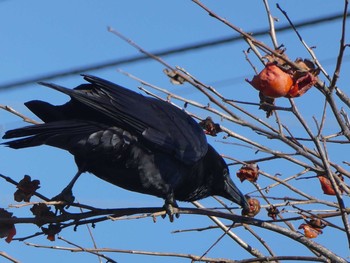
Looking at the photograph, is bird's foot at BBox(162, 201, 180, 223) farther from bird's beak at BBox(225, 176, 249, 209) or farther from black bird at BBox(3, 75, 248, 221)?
bird's beak at BBox(225, 176, 249, 209)

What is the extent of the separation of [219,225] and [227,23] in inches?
53.7

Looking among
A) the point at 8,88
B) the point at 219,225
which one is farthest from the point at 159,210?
the point at 8,88

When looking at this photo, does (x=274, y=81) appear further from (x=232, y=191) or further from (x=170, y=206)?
(x=232, y=191)

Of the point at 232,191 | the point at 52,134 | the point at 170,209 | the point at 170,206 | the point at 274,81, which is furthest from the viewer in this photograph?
the point at 232,191

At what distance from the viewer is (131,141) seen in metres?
3.86

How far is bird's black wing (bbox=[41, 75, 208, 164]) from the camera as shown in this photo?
3633 millimetres

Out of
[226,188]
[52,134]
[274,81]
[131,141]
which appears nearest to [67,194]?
[131,141]

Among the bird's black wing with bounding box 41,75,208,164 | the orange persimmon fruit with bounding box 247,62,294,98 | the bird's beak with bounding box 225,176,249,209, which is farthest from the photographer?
the bird's beak with bounding box 225,176,249,209

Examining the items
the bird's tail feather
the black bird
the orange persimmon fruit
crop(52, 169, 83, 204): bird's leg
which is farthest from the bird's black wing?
the orange persimmon fruit

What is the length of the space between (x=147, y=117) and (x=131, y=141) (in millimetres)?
163

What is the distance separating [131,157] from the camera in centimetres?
389

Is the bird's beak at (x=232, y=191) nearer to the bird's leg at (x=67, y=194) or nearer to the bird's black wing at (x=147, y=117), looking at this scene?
the bird's black wing at (x=147, y=117)

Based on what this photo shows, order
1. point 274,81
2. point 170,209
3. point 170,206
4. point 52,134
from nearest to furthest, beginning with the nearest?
1. point 274,81
2. point 52,134
3. point 170,209
4. point 170,206

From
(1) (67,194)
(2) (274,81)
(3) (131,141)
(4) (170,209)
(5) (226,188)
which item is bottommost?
(2) (274,81)
